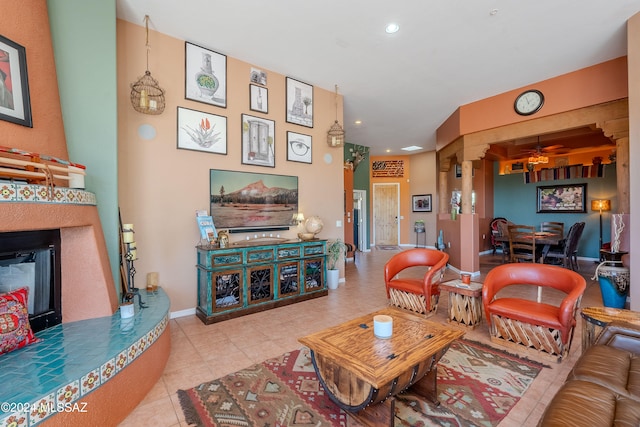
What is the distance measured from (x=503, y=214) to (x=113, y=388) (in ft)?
34.9

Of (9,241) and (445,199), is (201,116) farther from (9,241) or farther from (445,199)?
(445,199)

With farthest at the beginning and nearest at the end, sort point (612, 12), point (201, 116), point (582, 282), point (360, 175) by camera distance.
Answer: point (360, 175)
point (201, 116)
point (612, 12)
point (582, 282)

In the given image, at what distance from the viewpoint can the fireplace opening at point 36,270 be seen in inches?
81.2

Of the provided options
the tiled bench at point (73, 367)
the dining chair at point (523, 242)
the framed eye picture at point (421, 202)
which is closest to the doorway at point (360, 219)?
the framed eye picture at point (421, 202)

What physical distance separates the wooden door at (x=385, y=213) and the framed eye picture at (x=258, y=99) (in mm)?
7215

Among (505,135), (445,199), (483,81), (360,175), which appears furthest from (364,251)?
(483,81)

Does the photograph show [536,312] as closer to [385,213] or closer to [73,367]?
[73,367]

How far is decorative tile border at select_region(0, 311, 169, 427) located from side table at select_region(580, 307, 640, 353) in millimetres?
3466

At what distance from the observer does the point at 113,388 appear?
1806 millimetres

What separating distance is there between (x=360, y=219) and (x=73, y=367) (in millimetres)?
8426

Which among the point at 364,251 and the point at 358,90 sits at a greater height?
the point at 358,90

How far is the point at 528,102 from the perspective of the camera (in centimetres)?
494

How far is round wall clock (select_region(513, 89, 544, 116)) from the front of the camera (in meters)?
4.82

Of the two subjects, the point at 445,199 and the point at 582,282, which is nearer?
the point at 582,282
